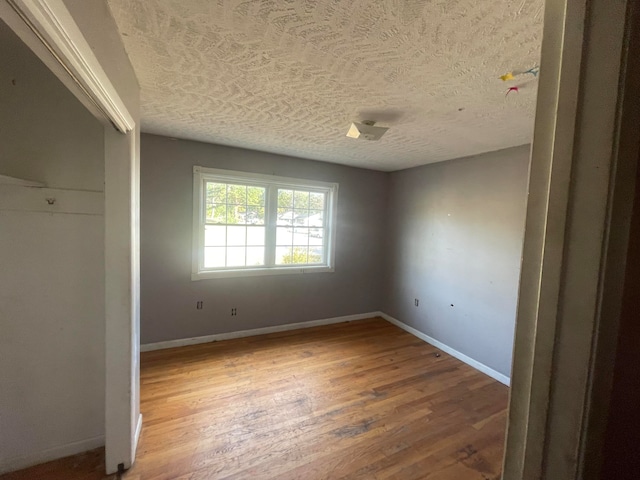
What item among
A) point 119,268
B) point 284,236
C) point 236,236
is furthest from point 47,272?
point 284,236

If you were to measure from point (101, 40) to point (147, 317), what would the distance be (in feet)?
9.13

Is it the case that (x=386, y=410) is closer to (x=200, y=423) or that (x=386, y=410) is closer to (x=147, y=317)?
(x=200, y=423)

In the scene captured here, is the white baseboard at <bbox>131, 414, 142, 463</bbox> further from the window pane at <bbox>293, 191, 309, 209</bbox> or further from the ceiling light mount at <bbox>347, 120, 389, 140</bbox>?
the window pane at <bbox>293, 191, 309, 209</bbox>

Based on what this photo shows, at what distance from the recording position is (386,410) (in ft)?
7.52

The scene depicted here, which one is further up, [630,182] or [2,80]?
[2,80]

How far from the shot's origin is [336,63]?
1.43 meters

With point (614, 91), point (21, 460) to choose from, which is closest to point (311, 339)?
point (21, 460)

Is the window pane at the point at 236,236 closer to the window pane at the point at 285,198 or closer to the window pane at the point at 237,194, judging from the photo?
the window pane at the point at 237,194

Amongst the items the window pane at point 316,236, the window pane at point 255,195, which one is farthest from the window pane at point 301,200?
the window pane at point 255,195

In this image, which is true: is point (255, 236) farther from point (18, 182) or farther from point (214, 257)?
point (18, 182)

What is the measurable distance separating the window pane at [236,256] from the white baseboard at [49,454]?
6.54 feet

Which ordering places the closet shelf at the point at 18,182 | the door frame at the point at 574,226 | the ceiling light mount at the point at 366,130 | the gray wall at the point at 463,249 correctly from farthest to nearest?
the gray wall at the point at 463,249 < the ceiling light mount at the point at 366,130 < the closet shelf at the point at 18,182 < the door frame at the point at 574,226

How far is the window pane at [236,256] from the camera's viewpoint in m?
3.49

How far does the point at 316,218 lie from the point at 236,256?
124cm
